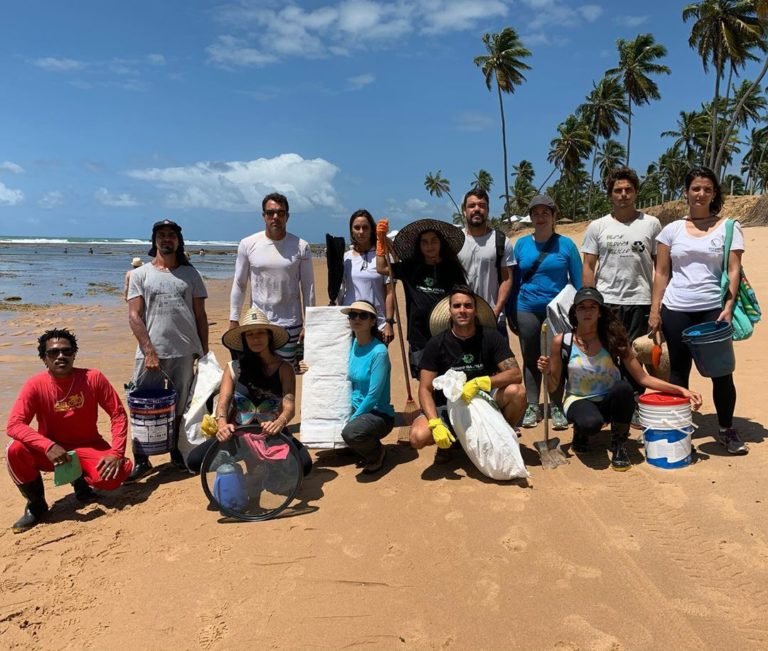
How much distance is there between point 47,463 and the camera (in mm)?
3615

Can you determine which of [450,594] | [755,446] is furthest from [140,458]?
[755,446]

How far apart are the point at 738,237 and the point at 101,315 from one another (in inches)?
541

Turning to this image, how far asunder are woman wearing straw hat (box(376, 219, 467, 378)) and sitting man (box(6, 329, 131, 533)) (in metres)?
2.34

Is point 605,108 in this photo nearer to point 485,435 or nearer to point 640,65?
point 640,65

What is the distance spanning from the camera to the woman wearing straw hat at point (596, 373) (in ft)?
13.0

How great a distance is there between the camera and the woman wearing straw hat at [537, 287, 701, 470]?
13.0 feet

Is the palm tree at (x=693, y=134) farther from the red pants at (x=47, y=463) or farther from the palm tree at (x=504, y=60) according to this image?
the red pants at (x=47, y=463)

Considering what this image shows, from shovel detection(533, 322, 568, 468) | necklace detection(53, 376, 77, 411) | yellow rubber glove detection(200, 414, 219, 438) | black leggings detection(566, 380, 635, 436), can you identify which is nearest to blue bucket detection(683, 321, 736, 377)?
black leggings detection(566, 380, 635, 436)

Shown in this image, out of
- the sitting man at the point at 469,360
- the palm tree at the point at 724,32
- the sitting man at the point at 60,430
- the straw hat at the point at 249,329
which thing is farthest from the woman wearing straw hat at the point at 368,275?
the palm tree at the point at 724,32

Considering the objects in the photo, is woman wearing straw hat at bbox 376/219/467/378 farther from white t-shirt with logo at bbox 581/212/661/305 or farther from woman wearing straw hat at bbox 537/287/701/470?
white t-shirt with logo at bbox 581/212/661/305

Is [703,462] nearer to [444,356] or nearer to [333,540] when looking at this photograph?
[444,356]

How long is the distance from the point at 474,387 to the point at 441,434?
0.39 meters

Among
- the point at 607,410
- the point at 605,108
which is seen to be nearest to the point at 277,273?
the point at 607,410

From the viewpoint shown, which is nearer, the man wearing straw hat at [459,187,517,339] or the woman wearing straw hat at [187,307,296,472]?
the woman wearing straw hat at [187,307,296,472]
